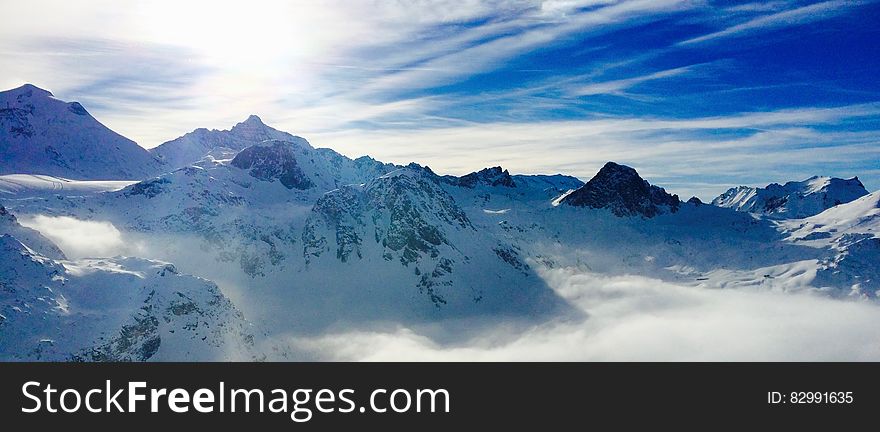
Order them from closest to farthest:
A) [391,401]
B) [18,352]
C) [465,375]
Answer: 1. [391,401]
2. [465,375]
3. [18,352]

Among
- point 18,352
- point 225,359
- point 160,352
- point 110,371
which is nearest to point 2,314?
point 18,352

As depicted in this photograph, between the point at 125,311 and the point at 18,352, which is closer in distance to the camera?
the point at 18,352

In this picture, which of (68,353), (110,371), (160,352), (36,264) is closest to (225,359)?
(160,352)

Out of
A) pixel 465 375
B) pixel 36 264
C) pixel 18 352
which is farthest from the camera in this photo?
pixel 36 264

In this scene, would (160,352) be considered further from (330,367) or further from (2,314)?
(330,367)

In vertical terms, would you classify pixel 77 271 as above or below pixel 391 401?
above

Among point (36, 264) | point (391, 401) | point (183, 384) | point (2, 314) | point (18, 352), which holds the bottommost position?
point (391, 401)
